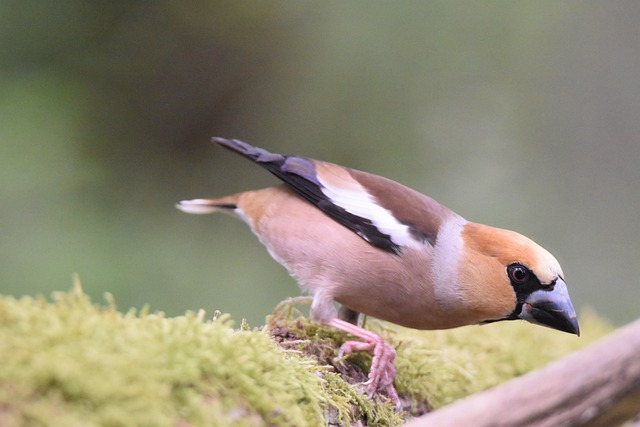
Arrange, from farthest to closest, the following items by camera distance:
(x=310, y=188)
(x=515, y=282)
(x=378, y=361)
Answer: (x=310, y=188) → (x=515, y=282) → (x=378, y=361)

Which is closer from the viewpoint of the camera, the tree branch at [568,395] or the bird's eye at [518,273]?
the tree branch at [568,395]

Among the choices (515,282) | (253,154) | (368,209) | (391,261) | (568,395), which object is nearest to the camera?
(568,395)

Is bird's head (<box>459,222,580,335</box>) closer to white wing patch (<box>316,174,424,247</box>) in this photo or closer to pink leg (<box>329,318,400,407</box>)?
white wing patch (<box>316,174,424,247</box>)

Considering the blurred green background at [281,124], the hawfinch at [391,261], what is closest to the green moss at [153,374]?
the hawfinch at [391,261]

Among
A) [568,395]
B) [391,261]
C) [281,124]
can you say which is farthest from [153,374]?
[281,124]

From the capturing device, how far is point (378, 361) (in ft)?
10.8

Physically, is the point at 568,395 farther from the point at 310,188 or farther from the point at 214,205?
the point at 214,205

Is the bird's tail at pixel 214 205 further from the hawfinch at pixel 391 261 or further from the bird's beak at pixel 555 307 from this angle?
the bird's beak at pixel 555 307

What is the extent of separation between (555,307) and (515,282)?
0.73 ft

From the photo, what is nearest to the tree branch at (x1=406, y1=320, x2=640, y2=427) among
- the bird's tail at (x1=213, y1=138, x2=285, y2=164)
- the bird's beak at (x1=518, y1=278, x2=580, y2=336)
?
the bird's beak at (x1=518, y1=278, x2=580, y2=336)

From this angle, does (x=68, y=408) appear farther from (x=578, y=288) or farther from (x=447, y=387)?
(x=578, y=288)

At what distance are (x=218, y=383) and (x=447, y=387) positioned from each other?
1.85 meters

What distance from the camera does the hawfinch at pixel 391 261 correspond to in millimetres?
3357

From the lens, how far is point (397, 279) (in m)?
3.58
